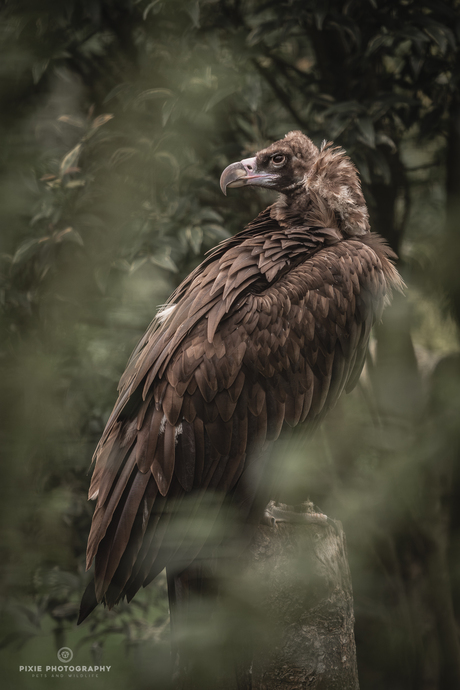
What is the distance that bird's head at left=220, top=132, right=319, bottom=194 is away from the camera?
183 cm

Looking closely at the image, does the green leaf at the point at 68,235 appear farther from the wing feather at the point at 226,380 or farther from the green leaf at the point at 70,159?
the wing feather at the point at 226,380

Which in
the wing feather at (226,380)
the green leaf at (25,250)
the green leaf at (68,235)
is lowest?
the wing feather at (226,380)

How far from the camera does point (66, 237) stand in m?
1.93

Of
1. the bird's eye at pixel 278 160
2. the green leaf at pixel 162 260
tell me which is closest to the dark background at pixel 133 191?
the green leaf at pixel 162 260

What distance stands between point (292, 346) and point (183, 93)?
84 centimetres

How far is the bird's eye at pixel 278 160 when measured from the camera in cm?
183

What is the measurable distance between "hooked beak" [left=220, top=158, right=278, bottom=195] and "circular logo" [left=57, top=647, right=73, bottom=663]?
140cm

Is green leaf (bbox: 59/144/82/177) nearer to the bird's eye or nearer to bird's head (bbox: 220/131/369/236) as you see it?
bird's head (bbox: 220/131/369/236)

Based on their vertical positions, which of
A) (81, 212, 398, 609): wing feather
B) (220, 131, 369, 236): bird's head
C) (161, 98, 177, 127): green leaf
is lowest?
(81, 212, 398, 609): wing feather

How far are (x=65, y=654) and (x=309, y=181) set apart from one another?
1516 mm

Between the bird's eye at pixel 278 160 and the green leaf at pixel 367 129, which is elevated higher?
the green leaf at pixel 367 129

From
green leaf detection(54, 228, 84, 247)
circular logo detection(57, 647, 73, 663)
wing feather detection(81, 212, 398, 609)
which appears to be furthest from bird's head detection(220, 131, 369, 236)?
circular logo detection(57, 647, 73, 663)

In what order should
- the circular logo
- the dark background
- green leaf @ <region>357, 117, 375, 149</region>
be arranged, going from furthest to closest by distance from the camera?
green leaf @ <region>357, 117, 375, 149</region>, the dark background, the circular logo

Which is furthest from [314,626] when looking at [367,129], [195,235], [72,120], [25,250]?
[72,120]
